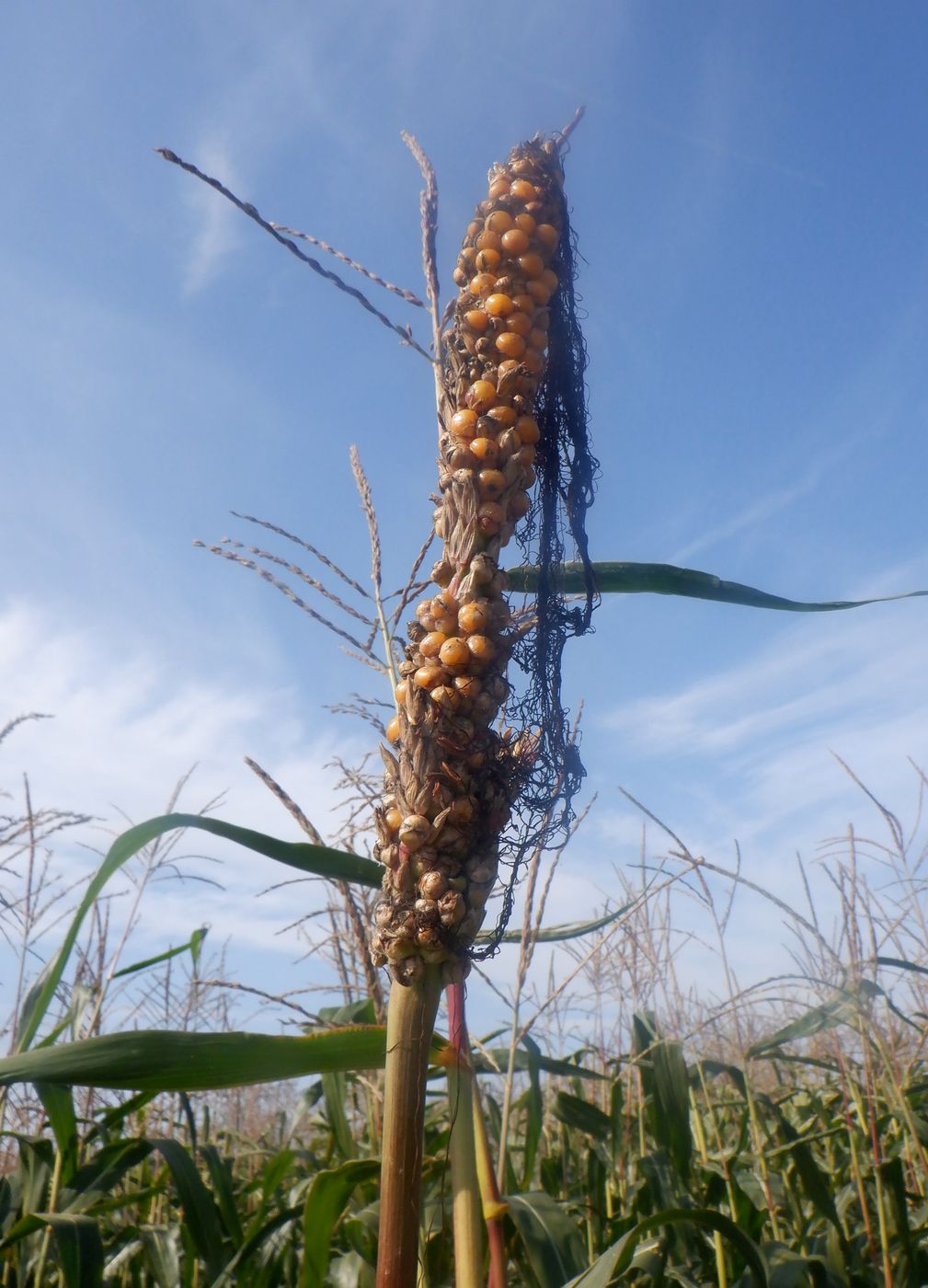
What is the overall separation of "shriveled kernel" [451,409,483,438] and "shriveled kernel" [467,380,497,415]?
0.08ft

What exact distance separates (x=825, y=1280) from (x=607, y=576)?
193 cm

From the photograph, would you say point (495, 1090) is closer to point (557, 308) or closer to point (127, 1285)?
point (127, 1285)

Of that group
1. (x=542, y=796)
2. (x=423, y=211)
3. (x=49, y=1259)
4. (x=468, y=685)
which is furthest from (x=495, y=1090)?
(x=423, y=211)

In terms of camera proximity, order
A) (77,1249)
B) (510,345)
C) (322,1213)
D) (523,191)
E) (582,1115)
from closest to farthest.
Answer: (510,345) < (523,191) < (322,1213) < (77,1249) < (582,1115)

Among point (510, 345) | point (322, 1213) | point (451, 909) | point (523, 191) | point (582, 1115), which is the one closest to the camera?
point (451, 909)

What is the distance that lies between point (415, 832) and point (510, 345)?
77 centimetres

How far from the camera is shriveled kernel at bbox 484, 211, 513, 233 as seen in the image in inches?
58.3

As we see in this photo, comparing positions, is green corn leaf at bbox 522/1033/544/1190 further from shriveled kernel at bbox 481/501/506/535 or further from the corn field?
shriveled kernel at bbox 481/501/506/535

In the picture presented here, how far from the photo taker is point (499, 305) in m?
1.43

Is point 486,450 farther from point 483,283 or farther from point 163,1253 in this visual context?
point 163,1253

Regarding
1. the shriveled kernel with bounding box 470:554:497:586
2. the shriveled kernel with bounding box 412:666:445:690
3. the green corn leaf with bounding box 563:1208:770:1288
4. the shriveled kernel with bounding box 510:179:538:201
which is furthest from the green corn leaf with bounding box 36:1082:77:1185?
the shriveled kernel with bounding box 510:179:538:201

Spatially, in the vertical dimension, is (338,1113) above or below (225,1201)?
above

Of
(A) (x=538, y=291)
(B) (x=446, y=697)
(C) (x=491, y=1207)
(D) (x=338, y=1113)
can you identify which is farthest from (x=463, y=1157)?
(A) (x=538, y=291)

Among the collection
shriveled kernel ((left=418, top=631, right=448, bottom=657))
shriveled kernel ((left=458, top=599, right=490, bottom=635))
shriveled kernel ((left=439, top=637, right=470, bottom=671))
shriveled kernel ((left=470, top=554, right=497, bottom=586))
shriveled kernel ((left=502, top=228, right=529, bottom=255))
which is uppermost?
shriveled kernel ((left=502, top=228, right=529, bottom=255))
